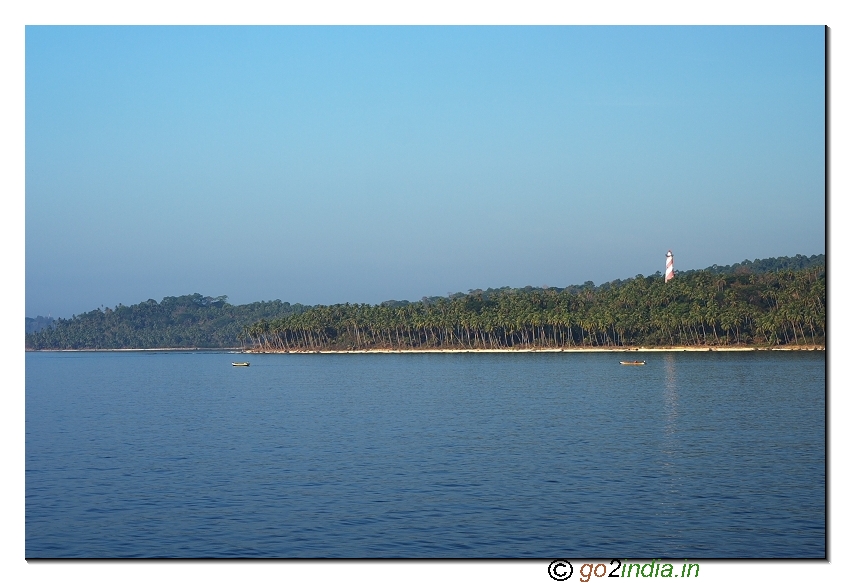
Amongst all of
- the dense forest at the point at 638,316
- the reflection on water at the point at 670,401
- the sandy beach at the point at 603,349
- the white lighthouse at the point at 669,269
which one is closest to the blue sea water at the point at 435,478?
the reflection on water at the point at 670,401

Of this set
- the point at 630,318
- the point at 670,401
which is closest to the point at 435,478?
the point at 670,401

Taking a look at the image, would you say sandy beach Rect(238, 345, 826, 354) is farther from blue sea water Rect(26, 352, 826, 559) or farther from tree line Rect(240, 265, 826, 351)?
blue sea water Rect(26, 352, 826, 559)

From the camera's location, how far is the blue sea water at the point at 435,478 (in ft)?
67.1

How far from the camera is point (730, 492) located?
1015 inches

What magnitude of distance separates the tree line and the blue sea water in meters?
69.7

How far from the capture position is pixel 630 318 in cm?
15812

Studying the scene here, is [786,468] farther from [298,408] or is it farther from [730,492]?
[298,408]

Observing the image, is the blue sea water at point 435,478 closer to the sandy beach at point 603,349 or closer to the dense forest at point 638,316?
the dense forest at point 638,316

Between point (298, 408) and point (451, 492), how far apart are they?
1309 inches

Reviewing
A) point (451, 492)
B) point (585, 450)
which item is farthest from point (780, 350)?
point (451, 492)

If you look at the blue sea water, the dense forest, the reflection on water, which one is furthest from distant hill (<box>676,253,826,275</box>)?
the blue sea water

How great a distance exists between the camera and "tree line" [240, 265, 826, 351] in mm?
136875

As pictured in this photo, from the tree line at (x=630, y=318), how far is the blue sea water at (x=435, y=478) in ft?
229
